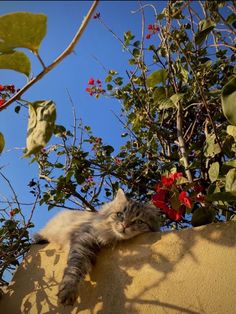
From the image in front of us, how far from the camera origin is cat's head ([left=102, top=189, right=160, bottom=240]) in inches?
97.9

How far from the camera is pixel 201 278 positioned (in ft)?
5.85

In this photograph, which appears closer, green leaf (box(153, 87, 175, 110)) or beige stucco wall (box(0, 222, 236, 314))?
beige stucco wall (box(0, 222, 236, 314))

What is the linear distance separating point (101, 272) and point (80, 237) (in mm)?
445

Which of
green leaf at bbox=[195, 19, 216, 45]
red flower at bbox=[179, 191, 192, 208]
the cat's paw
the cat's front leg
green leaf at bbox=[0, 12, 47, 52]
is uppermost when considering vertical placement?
green leaf at bbox=[195, 19, 216, 45]

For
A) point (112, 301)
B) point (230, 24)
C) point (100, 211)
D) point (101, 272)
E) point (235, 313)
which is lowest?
point (235, 313)

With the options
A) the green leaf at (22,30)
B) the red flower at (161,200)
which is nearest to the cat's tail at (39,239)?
the red flower at (161,200)

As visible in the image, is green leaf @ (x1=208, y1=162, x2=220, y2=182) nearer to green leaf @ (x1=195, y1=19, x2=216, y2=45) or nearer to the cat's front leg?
green leaf @ (x1=195, y1=19, x2=216, y2=45)

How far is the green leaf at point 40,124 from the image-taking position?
28.0 inches

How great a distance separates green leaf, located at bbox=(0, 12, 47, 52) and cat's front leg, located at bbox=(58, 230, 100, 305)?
1665 millimetres

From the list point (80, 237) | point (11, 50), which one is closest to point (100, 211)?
point (80, 237)

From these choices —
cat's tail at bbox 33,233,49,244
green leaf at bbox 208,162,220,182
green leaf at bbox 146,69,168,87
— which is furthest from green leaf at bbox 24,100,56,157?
cat's tail at bbox 33,233,49,244

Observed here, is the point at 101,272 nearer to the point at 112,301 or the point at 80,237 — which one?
the point at 112,301

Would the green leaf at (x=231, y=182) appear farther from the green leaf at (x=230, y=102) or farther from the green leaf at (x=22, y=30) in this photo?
the green leaf at (x=22, y=30)

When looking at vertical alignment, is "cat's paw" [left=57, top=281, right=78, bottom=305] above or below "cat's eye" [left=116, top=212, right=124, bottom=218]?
below
